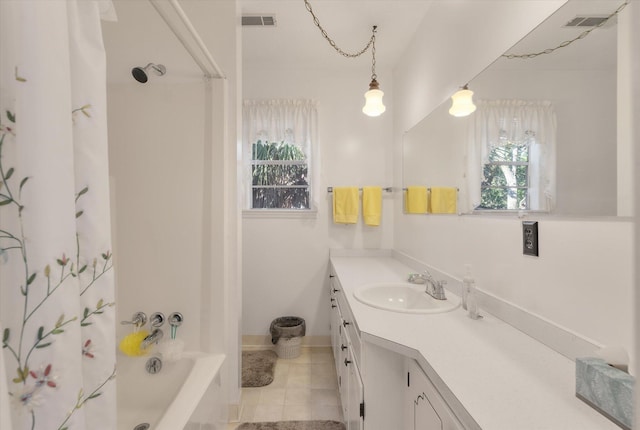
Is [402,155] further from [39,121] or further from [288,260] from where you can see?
[39,121]

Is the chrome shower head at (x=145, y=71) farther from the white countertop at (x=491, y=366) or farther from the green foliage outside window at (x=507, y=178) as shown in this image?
the green foliage outside window at (x=507, y=178)

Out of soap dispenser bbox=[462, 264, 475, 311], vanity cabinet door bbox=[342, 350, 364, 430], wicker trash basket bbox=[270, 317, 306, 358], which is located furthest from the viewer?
wicker trash basket bbox=[270, 317, 306, 358]

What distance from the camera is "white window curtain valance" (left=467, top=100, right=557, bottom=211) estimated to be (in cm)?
96

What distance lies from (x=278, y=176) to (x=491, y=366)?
2250 millimetres

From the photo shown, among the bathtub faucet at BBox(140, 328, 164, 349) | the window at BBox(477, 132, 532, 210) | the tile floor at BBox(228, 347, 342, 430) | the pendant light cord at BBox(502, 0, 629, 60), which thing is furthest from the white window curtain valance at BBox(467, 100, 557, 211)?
the bathtub faucet at BBox(140, 328, 164, 349)

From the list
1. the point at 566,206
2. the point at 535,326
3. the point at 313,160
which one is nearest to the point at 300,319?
the point at 313,160

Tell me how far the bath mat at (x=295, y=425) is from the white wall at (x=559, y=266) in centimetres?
112

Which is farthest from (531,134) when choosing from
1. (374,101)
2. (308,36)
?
(308,36)

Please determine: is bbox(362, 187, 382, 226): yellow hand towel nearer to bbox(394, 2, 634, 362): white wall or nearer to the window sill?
the window sill

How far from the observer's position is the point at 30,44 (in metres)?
0.39

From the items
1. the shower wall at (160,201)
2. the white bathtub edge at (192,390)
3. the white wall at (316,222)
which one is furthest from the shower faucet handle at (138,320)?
the white wall at (316,222)

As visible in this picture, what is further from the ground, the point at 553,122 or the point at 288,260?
the point at 553,122

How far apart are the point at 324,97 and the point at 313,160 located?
2.00 feet

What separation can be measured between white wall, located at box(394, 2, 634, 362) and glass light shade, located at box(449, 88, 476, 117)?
98 millimetres
